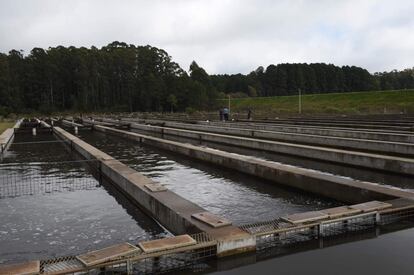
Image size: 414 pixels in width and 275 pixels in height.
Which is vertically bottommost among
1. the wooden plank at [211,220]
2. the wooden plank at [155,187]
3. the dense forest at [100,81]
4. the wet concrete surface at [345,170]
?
the wet concrete surface at [345,170]

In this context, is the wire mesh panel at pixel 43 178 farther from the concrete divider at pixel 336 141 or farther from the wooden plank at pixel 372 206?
the concrete divider at pixel 336 141

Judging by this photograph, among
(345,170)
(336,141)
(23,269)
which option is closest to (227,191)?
(345,170)

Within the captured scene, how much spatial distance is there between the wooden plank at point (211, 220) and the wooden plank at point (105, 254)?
140cm

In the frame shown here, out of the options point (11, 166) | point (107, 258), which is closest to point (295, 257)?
point (107, 258)

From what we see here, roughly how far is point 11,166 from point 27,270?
12065 millimetres

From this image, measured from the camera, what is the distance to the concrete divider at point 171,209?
5.97 metres

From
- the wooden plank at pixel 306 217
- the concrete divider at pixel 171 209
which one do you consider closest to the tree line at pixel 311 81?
the concrete divider at pixel 171 209

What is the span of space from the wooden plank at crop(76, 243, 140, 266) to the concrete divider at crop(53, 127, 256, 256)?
4.10ft

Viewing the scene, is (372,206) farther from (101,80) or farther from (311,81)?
(311,81)

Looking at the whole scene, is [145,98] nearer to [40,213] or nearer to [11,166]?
[11,166]

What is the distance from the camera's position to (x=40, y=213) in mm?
8891

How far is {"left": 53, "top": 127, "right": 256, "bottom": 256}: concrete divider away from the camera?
5.97m

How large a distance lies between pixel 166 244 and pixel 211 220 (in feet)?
4.00

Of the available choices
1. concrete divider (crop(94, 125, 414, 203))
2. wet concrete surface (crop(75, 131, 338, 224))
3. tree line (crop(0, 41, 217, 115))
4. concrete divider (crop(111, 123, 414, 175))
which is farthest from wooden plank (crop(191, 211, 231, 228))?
tree line (crop(0, 41, 217, 115))
